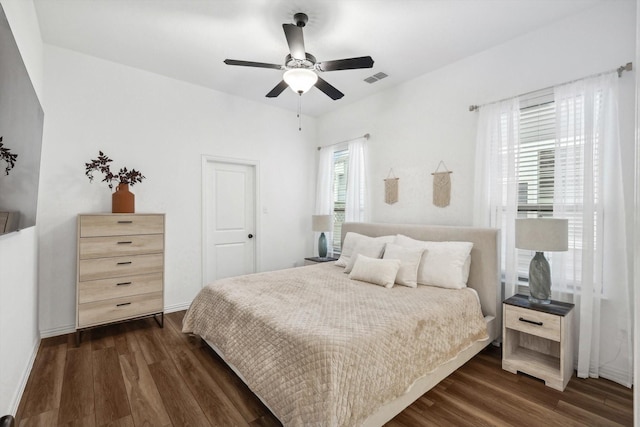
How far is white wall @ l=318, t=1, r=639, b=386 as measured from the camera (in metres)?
2.21

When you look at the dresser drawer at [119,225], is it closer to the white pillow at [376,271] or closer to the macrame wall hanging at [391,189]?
the white pillow at [376,271]

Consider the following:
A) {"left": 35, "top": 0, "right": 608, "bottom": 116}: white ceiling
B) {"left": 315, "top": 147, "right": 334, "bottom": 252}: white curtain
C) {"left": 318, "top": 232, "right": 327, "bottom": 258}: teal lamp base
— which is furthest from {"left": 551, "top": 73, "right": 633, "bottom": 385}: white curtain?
{"left": 315, "top": 147, "right": 334, "bottom": 252}: white curtain

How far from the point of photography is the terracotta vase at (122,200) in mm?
3105

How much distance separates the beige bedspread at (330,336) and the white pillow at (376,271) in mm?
100

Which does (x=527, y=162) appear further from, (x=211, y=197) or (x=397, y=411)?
(x=211, y=197)

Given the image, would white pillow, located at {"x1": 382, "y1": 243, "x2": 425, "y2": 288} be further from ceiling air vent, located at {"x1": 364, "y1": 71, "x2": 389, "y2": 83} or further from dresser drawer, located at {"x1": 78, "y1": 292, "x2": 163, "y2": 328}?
dresser drawer, located at {"x1": 78, "y1": 292, "x2": 163, "y2": 328}

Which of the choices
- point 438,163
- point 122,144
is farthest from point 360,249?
point 122,144

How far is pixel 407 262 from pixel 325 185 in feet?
7.79

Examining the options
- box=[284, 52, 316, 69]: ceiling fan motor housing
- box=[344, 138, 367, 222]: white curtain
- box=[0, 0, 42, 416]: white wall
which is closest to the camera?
box=[0, 0, 42, 416]: white wall

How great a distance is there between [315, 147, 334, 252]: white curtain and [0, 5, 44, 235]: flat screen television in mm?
3593

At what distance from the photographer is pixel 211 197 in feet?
13.6

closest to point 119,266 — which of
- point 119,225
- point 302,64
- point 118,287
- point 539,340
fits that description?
point 118,287

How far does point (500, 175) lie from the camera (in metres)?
2.81

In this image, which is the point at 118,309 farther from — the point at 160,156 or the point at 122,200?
the point at 160,156
